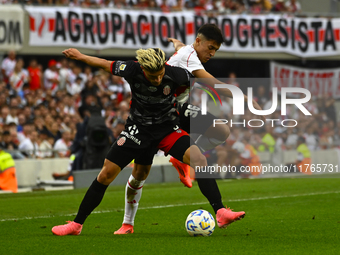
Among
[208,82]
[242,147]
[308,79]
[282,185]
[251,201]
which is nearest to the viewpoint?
[208,82]

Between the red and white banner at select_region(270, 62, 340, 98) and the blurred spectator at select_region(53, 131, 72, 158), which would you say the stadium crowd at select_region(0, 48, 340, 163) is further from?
the red and white banner at select_region(270, 62, 340, 98)

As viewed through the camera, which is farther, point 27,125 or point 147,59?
point 27,125

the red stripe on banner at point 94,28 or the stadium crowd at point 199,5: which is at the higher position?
the stadium crowd at point 199,5

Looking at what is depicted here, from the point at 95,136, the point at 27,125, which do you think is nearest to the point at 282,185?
the point at 95,136

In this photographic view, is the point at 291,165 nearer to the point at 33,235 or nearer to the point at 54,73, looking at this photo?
the point at 54,73

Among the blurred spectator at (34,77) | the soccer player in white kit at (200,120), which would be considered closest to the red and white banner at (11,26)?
the blurred spectator at (34,77)

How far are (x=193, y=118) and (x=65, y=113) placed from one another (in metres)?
10.8

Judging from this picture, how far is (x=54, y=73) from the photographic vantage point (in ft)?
58.9

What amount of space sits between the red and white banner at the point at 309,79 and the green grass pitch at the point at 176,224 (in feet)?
38.5

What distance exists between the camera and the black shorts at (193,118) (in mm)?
6543

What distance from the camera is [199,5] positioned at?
881 inches

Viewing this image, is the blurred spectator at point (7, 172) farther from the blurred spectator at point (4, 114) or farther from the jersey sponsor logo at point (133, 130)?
the jersey sponsor logo at point (133, 130)

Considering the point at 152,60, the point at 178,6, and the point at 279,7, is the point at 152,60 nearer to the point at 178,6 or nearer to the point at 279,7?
the point at 178,6

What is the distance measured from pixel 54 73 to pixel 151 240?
13.0 m
